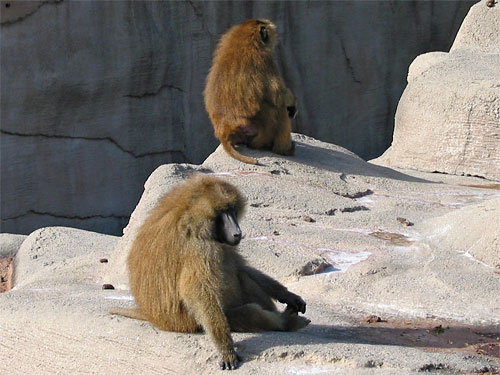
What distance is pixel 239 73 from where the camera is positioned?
7930mm

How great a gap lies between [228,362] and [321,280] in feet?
5.44

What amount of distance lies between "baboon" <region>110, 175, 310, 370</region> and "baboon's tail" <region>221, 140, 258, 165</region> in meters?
3.14

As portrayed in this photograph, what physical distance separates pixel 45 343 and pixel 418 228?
3.04m

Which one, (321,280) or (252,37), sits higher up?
(252,37)

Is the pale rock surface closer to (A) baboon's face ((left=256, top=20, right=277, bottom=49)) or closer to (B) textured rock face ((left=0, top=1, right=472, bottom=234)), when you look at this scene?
(B) textured rock face ((left=0, top=1, right=472, bottom=234))

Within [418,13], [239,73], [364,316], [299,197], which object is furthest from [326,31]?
[364,316]

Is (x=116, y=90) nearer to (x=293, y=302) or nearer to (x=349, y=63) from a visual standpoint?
(x=349, y=63)

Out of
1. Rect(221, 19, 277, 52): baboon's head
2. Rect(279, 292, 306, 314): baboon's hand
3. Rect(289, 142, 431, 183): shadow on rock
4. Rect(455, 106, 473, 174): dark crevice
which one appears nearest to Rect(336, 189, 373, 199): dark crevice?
Rect(289, 142, 431, 183): shadow on rock

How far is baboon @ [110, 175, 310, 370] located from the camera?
4.16m

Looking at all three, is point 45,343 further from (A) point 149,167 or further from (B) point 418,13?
(B) point 418,13

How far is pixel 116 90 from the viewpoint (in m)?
10.6

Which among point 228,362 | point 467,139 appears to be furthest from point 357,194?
point 228,362

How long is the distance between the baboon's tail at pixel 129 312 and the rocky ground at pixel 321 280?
0.06 m

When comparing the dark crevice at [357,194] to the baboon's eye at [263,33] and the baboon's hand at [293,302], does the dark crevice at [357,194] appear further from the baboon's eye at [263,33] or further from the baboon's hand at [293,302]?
the baboon's hand at [293,302]
